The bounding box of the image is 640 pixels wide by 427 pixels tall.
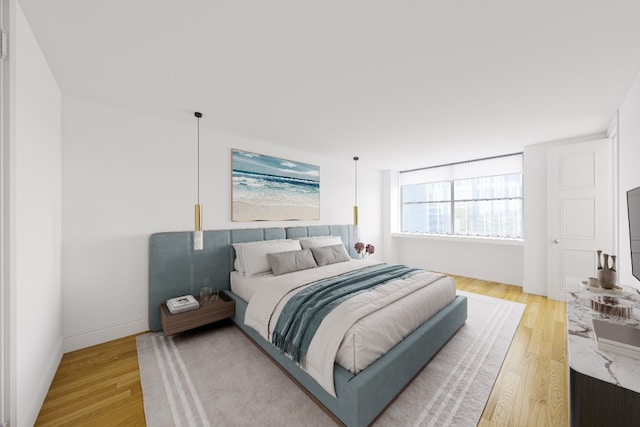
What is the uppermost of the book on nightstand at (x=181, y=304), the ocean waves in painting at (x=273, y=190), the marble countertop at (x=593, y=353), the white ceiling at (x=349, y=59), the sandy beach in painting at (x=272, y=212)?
the white ceiling at (x=349, y=59)

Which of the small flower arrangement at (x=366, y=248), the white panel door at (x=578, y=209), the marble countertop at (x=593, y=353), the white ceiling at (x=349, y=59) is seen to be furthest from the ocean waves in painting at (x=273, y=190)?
the white panel door at (x=578, y=209)

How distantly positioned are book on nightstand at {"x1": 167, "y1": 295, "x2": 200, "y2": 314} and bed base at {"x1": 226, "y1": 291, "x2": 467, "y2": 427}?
2.48ft

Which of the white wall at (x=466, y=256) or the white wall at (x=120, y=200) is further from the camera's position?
the white wall at (x=466, y=256)

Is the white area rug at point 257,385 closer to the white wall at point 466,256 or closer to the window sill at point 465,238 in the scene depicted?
the window sill at point 465,238

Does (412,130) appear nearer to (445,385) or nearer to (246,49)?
(246,49)

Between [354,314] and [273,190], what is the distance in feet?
8.47

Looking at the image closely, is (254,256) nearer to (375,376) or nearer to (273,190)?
(273,190)

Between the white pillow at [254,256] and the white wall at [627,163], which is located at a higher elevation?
the white wall at [627,163]

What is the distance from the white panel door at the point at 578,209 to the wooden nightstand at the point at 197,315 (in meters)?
4.17

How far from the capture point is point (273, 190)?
3.95 m

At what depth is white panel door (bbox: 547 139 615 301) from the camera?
335 centimetres

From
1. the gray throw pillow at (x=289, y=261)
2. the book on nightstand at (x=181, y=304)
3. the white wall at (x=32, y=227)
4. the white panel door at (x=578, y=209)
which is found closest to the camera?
the white wall at (x=32, y=227)

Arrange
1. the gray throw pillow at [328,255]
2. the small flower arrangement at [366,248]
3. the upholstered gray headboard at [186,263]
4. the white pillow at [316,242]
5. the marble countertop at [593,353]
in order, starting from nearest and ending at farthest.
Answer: the marble countertop at [593,353] → the upholstered gray headboard at [186,263] → the gray throw pillow at [328,255] → the white pillow at [316,242] → the small flower arrangement at [366,248]

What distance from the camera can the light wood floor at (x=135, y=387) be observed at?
167 centimetres
